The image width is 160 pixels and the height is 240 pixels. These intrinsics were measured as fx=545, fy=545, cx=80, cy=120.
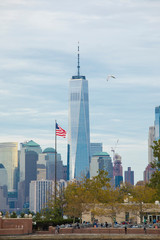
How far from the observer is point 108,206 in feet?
354

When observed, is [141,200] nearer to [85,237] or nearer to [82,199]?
[82,199]

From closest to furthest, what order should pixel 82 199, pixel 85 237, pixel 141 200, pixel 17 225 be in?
1. pixel 85 237
2. pixel 17 225
3. pixel 141 200
4. pixel 82 199

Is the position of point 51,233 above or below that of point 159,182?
below

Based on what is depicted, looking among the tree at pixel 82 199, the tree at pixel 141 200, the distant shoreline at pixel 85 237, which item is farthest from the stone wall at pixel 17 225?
the tree at pixel 141 200

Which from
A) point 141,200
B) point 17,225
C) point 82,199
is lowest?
point 17,225

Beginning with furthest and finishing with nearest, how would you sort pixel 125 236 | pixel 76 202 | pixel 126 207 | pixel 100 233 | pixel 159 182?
pixel 159 182 < pixel 76 202 < pixel 126 207 < pixel 100 233 < pixel 125 236

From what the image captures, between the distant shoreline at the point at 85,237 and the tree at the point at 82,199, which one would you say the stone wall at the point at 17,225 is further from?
the tree at the point at 82,199

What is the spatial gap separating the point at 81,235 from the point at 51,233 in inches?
307

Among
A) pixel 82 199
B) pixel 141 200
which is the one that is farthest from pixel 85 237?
pixel 82 199

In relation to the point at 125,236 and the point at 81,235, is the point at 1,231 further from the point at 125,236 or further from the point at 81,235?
the point at 125,236

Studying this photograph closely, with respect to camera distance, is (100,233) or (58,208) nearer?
(100,233)

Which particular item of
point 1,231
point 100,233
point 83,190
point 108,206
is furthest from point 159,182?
point 1,231

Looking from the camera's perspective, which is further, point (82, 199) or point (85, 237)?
point (82, 199)

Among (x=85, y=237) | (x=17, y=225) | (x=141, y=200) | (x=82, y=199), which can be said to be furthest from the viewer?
(x=82, y=199)
